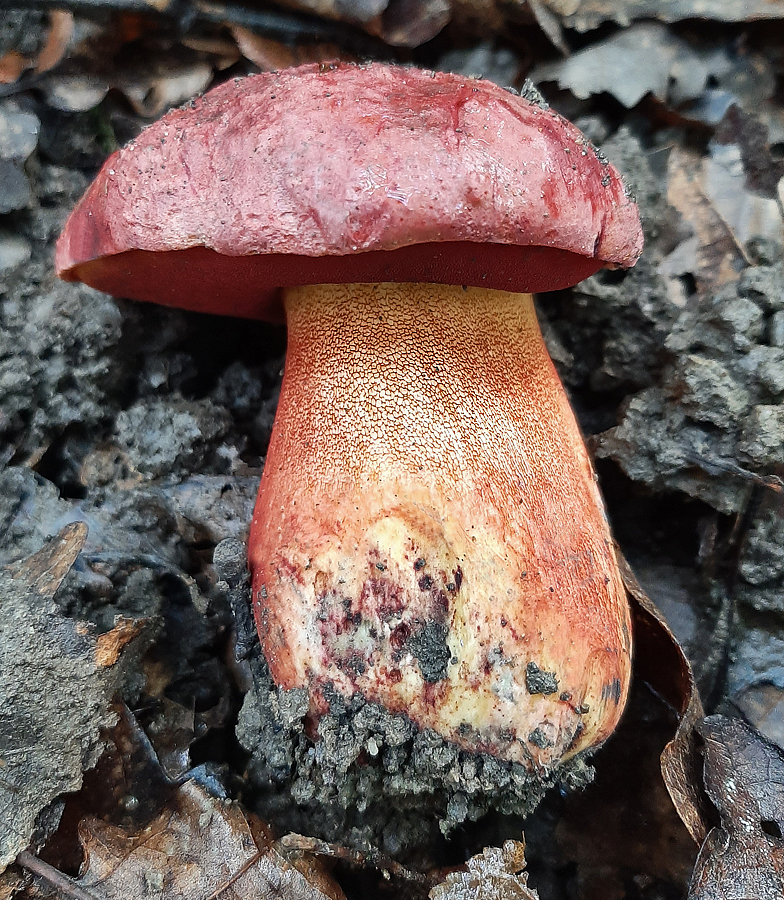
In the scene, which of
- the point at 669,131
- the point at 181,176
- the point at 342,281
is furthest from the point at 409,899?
the point at 669,131

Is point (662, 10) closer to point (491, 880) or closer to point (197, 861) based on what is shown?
point (491, 880)

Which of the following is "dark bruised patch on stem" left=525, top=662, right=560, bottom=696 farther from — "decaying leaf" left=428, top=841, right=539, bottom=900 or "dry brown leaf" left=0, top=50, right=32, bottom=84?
"dry brown leaf" left=0, top=50, right=32, bottom=84

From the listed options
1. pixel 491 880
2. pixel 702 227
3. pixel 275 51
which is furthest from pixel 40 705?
pixel 702 227

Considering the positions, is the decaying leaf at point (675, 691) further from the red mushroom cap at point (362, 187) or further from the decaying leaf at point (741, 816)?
the red mushroom cap at point (362, 187)

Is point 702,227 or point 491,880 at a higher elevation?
point 702,227

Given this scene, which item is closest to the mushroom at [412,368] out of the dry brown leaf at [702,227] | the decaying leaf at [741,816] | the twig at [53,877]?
the decaying leaf at [741,816]

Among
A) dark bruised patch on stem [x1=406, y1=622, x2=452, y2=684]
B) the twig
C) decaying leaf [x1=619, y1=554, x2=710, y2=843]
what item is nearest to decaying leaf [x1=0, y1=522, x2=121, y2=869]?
the twig
